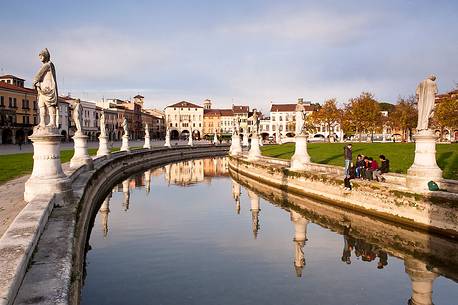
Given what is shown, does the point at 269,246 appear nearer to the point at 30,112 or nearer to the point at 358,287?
the point at 358,287

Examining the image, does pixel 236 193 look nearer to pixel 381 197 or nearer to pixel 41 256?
pixel 381 197

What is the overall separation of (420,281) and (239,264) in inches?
174

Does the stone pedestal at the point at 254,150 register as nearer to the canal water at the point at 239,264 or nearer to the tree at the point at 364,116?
the canal water at the point at 239,264

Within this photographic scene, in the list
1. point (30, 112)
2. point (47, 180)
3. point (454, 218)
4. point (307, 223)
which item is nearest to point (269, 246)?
point (307, 223)

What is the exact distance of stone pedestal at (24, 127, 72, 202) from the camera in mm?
9623

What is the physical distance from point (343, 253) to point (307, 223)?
377 centimetres

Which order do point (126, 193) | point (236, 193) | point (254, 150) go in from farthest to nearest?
point (254, 150)
point (236, 193)
point (126, 193)

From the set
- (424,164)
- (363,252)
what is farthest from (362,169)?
(363,252)

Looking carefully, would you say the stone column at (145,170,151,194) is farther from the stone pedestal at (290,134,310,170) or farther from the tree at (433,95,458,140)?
the tree at (433,95,458,140)

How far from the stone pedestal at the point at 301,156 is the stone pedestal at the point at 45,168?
47.6 feet

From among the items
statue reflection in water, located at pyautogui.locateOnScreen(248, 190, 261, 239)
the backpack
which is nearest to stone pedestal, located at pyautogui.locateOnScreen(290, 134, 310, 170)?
statue reflection in water, located at pyautogui.locateOnScreen(248, 190, 261, 239)

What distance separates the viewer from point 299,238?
13.1 m

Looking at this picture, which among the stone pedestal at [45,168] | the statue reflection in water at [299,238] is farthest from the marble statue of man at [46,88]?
the statue reflection in water at [299,238]

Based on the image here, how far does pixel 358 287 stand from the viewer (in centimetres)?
887
